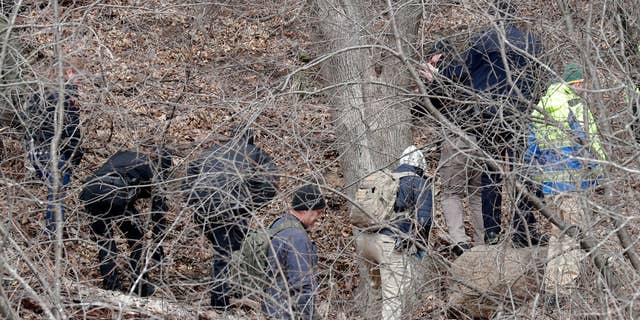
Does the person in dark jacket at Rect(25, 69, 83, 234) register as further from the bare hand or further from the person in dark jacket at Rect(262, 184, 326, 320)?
the bare hand

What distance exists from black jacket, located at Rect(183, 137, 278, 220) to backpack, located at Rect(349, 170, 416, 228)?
2.21ft

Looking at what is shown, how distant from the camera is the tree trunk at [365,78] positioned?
7969 mm

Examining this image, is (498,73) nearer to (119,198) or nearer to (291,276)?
(291,276)

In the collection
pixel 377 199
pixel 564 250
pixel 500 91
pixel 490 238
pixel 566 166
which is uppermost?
pixel 566 166

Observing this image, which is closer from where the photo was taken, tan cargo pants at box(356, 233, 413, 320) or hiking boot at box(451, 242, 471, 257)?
tan cargo pants at box(356, 233, 413, 320)

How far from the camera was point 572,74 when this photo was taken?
7.05 m

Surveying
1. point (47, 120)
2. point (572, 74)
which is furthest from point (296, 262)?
point (47, 120)

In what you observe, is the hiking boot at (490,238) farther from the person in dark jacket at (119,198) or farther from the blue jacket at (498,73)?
the person in dark jacket at (119,198)

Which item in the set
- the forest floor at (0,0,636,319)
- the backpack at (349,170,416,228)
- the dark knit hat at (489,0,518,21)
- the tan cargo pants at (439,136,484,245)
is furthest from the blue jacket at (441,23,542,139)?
the backpack at (349,170,416,228)

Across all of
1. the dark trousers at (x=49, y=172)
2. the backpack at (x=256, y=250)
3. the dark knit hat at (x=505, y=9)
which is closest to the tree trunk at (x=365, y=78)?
the dark knit hat at (x=505, y=9)

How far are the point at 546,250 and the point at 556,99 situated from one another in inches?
43.6

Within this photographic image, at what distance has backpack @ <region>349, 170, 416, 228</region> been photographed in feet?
24.5

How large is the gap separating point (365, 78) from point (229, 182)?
9.95 feet

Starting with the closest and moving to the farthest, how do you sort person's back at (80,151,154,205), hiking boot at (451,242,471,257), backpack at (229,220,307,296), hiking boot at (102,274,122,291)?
backpack at (229,220,307,296)
hiking boot at (451,242,471,257)
person's back at (80,151,154,205)
hiking boot at (102,274,122,291)
